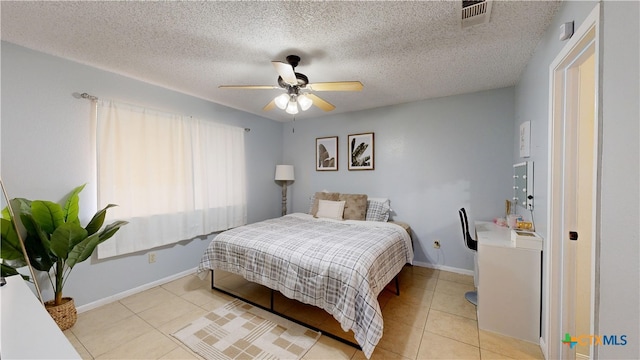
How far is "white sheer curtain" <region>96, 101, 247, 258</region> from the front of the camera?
2504mm

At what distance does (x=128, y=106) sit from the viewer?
261cm

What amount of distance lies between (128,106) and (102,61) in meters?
0.47

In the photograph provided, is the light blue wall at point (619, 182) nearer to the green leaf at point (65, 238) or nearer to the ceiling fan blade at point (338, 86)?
the ceiling fan blade at point (338, 86)

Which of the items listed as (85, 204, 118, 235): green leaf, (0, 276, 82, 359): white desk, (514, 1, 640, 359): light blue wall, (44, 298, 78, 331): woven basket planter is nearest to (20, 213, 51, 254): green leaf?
(85, 204, 118, 235): green leaf

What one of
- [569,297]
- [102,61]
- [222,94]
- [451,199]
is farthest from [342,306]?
[102,61]

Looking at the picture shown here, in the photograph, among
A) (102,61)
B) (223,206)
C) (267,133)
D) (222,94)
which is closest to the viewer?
(102,61)

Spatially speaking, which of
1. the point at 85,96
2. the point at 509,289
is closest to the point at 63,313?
the point at 85,96

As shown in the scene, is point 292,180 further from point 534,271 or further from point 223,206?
point 534,271

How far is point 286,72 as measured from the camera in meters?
1.89

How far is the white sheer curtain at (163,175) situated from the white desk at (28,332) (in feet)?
5.48

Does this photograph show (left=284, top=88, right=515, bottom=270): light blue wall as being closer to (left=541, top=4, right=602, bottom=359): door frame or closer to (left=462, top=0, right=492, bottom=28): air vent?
(left=541, top=4, right=602, bottom=359): door frame

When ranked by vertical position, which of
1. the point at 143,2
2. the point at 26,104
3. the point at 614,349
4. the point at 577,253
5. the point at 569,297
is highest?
the point at 143,2

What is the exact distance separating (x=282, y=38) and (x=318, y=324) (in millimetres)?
2452

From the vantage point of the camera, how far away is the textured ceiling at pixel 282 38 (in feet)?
5.08
